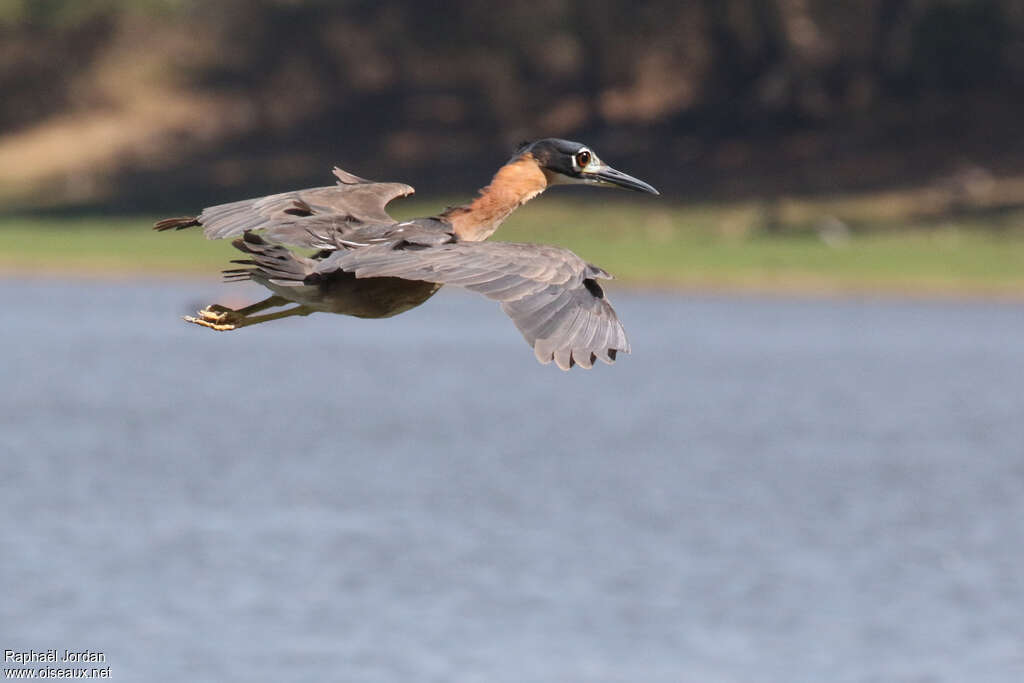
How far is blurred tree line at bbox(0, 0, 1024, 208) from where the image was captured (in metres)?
50.9

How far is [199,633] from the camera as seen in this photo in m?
16.3

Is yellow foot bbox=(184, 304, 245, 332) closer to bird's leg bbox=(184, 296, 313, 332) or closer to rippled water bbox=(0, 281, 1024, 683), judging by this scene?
bird's leg bbox=(184, 296, 313, 332)

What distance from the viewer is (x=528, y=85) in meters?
59.2

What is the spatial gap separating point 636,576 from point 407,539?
8.33 feet

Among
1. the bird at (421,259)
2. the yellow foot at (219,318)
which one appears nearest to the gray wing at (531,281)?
the bird at (421,259)

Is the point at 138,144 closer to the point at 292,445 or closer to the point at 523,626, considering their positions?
the point at 292,445

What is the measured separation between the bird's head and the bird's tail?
1212mm

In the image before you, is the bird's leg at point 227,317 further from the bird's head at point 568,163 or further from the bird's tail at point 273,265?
the bird's head at point 568,163

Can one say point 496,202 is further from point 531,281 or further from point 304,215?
point 531,281

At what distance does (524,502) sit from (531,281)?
14.9 m

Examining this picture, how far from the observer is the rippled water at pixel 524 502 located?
1636cm

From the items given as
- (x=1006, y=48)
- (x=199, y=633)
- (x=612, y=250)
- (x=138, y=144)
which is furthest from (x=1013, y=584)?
(x=138, y=144)

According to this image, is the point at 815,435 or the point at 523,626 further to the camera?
the point at 815,435

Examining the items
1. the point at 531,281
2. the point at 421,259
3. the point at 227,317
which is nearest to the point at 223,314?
the point at 227,317
